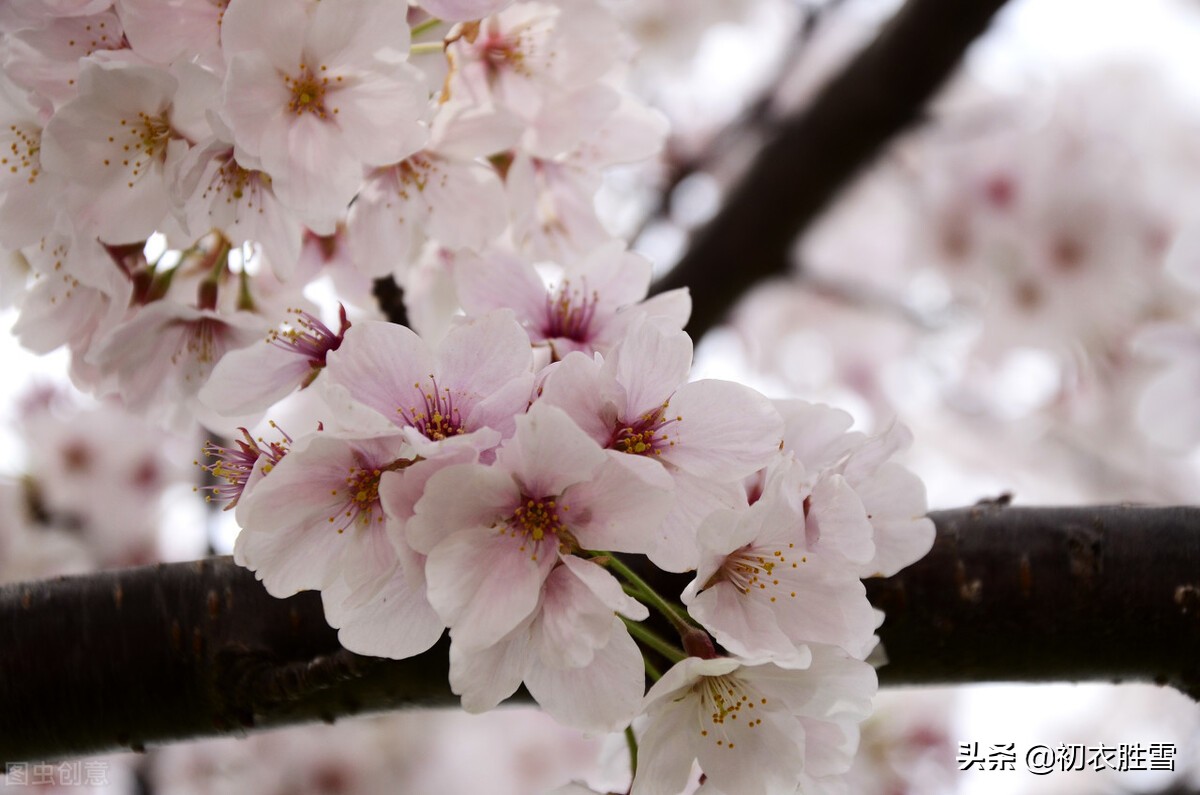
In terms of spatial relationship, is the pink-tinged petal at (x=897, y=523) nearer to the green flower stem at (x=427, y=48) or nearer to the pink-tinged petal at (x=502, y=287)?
the pink-tinged petal at (x=502, y=287)

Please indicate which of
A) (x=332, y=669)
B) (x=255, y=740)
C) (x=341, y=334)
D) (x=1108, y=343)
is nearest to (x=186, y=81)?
(x=341, y=334)

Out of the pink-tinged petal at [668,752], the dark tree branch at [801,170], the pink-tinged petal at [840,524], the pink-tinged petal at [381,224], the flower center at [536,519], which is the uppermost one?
the dark tree branch at [801,170]

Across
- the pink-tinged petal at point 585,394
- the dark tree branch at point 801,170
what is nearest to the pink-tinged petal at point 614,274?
the pink-tinged petal at point 585,394

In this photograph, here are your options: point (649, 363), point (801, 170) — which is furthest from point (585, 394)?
point (801, 170)

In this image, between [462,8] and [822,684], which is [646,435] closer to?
[822,684]

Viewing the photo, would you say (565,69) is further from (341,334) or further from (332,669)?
(332,669)

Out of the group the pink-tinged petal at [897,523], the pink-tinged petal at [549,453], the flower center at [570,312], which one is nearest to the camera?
the pink-tinged petal at [549,453]

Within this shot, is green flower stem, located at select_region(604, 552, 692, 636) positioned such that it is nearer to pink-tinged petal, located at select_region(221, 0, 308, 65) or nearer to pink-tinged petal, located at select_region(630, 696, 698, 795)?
pink-tinged petal, located at select_region(630, 696, 698, 795)
